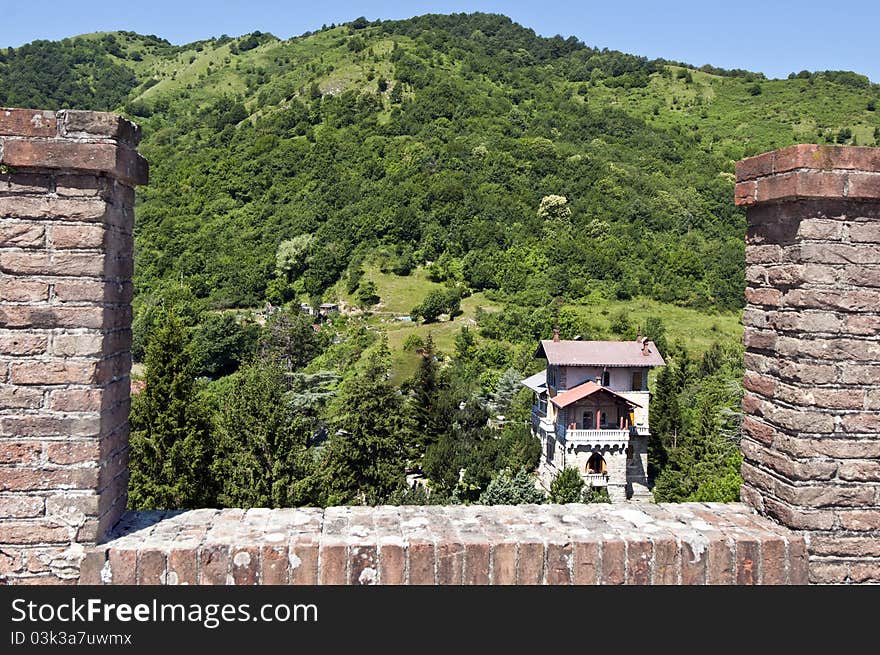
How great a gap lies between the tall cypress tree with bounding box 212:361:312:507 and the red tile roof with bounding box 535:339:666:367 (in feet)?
39.8

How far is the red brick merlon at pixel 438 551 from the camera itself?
3.15 metres

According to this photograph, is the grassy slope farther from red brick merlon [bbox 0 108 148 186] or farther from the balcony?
red brick merlon [bbox 0 108 148 186]

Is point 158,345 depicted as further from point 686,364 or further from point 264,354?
point 686,364

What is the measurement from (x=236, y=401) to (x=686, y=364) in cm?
2708

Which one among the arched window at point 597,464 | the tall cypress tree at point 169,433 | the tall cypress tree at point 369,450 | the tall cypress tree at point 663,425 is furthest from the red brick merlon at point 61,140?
the tall cypress tree at point 663,425

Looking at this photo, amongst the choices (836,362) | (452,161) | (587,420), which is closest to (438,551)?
(836,362)

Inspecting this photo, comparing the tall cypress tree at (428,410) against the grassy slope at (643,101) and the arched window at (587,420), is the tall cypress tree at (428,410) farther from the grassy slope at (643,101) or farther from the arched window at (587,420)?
the grassy slope at (643,101)

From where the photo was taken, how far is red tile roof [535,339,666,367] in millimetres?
26891

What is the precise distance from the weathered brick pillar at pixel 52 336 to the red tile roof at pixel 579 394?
23.2m

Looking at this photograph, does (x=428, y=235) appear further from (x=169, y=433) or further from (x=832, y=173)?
(x=832, y=173)

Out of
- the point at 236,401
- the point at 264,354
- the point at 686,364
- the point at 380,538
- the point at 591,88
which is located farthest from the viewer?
the point at 591,88

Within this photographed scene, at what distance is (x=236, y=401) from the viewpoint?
61.4ft
